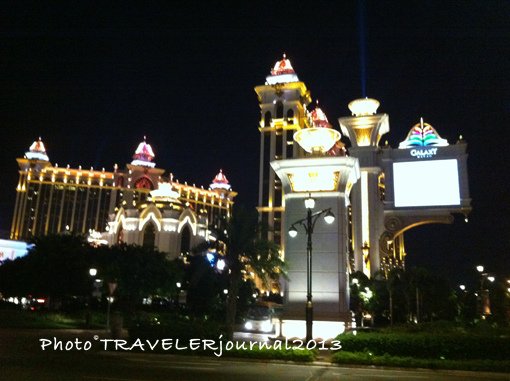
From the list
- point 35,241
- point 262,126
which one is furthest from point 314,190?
point 262,126

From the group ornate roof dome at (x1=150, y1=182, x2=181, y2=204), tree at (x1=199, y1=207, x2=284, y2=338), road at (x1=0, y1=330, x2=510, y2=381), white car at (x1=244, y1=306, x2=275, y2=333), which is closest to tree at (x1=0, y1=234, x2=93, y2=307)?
white car at (x1=244, y1=306, x2=275, y2=333)

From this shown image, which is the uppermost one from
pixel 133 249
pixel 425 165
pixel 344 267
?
pixel 425 165

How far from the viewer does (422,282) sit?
47.5m

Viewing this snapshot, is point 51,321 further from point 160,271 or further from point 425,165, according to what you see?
point 425,165

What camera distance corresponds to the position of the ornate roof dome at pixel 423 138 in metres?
57.0

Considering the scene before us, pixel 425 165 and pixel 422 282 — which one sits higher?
pixel 425 165

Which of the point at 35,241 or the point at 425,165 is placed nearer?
the point at 35,241

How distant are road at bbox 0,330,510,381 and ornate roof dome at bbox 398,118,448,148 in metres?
47.3

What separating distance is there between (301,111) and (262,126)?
8734 millimetres

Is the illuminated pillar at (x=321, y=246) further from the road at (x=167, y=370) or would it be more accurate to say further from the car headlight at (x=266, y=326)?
the car headlight at (x=266, y=326)

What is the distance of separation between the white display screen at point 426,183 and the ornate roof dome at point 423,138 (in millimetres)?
3737

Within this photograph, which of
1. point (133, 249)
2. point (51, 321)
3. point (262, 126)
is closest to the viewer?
point (51, 321)

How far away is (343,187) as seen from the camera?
75.9 feet

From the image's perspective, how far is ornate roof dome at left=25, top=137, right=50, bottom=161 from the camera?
11150 centimetres
